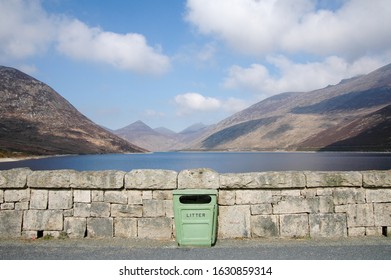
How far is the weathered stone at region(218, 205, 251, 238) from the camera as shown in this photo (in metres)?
8.70

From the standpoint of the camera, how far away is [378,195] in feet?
29.1

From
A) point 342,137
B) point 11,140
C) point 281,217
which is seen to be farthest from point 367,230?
point 342,137

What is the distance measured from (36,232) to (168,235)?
131 inches

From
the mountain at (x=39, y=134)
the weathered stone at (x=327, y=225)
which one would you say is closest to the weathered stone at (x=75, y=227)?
the weathered stone at (x=327, y=225)

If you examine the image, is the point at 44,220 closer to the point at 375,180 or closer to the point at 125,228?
the point at 125,228

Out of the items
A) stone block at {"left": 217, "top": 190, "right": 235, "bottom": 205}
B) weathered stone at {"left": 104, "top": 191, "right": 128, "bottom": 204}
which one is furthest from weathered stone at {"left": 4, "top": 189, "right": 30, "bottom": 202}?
stone block at {"left": 217, "top": 190, "right": 235, "bottom": 205}

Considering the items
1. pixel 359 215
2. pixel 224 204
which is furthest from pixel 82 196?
pixel 359 215

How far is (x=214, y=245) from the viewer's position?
8.02 meters

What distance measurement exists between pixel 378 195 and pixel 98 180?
6955mm

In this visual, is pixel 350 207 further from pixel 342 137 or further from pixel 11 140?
pixel 342 137

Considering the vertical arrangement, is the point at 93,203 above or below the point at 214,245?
above

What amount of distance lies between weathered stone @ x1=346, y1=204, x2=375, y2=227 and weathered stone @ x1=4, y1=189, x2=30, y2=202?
316 inches

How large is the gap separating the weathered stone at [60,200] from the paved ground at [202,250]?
2.73ft

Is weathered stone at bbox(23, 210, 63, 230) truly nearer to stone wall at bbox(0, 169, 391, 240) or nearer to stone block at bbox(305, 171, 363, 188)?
stone wall at bbox(0, 169, 391, 240)
